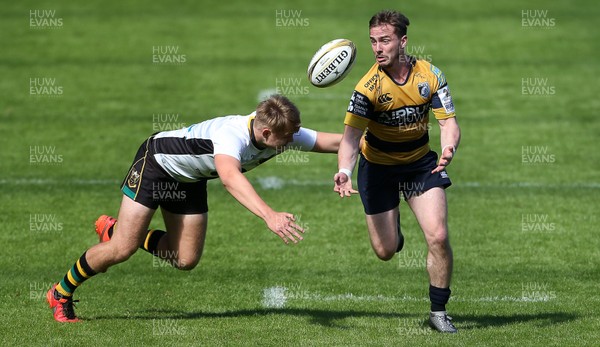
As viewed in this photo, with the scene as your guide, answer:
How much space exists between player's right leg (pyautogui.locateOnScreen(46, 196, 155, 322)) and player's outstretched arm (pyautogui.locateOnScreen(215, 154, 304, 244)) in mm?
1120

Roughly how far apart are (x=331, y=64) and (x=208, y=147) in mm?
1420

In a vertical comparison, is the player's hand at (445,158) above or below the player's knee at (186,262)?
above

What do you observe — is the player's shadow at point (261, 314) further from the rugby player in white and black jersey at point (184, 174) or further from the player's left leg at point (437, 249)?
the player's left leg at point (437, 249)

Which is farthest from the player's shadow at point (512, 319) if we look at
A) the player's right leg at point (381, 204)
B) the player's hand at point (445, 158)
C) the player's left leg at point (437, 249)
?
the player's hand at point (445, 158)

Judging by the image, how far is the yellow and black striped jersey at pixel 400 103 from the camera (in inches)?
344

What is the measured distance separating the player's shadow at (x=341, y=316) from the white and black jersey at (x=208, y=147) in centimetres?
139

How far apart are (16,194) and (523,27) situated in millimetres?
14899

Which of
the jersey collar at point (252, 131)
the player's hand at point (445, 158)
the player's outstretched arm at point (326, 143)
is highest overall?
the jersey collar at point (252, 131)

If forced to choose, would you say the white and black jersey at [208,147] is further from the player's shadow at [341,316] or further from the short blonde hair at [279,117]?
the player's shadow at [341,316]

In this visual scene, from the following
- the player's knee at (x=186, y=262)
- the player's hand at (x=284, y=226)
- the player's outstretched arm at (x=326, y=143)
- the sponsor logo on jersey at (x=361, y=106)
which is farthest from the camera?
the player's knee at (x=186, y=262)

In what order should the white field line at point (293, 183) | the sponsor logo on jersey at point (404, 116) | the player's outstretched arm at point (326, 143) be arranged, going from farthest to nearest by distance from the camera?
the white field line at point (293, 183) < the player's outstretched arm at point (326, 143) < the sponsor logo on jersey at point (404, 116)

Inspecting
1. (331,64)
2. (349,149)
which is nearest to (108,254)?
(349,149)

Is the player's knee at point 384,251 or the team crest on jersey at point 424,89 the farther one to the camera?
the player's knee at point 384,251

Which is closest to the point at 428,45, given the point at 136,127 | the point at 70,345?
the point at 136,127
